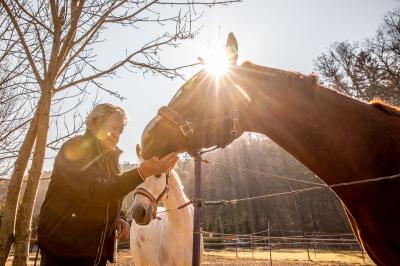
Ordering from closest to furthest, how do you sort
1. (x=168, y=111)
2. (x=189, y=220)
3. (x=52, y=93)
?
(x=168, y=111)
(x=52, y=93)
(x=189, y=220)

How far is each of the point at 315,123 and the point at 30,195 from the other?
125 inches

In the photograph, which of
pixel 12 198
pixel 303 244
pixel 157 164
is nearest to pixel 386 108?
pixel 157 164

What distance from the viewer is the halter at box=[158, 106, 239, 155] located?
2.22 m

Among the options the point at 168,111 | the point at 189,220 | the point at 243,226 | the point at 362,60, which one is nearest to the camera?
the point at 168,111

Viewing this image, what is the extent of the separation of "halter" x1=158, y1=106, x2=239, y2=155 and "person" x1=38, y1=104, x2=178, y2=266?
0.19 meters

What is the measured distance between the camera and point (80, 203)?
2.61 metres

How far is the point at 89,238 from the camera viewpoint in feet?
8.55

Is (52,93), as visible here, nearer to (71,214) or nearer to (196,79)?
(71,214)

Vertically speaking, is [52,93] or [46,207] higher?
[52,93]

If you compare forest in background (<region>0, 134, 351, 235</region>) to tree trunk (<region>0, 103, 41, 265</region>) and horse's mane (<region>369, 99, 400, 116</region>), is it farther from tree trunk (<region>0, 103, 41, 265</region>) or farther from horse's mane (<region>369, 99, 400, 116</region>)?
horse's mane (<region>369, 99, 400, 116</region>)

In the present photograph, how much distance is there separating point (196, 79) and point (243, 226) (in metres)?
42.9

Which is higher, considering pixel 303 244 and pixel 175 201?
pixel 175 201

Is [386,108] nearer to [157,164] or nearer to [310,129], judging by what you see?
[310,129]

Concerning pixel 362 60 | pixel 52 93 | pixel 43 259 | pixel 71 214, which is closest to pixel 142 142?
pixel 71 214
